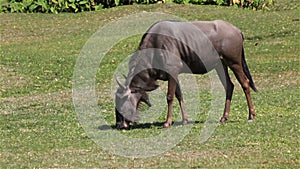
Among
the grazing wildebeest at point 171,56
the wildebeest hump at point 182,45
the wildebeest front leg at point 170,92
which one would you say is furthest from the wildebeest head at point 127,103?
the wildebeest hump at point 182,45

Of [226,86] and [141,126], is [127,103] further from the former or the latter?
[226,86]

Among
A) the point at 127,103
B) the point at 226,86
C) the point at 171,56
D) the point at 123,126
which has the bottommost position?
the point at 123,126

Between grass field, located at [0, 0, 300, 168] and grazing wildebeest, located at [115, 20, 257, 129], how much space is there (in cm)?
55

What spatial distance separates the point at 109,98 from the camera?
63.4 feet

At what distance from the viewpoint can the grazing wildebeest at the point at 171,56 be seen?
14.2 metres

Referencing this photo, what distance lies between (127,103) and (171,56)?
3.49 ft

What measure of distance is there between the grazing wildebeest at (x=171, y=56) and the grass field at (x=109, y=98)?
0.55 m

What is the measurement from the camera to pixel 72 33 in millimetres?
30609

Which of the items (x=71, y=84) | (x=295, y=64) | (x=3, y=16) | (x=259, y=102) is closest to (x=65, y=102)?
(x=71, y=84)

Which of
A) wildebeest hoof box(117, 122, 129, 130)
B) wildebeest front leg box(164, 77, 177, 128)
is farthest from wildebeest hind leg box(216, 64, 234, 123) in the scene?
wildebeest hoof box(117, 122, 129, 130)

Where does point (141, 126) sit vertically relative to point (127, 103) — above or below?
below

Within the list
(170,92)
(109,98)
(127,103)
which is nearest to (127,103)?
(127,103)

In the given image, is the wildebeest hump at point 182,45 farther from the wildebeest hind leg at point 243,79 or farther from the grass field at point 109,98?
the grass field at point 109,98

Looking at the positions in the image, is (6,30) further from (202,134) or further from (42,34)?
(202,134)
